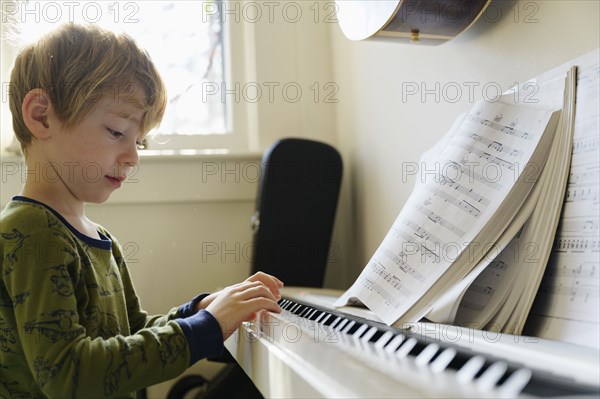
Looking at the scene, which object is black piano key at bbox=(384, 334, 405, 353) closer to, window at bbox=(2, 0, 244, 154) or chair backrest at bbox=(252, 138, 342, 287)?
chair backrest at bbox=(252, 138, 342, 287)

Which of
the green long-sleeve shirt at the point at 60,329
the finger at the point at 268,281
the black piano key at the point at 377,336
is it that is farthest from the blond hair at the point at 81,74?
the black piano key at the point at 377,336

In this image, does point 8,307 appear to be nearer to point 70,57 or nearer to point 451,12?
point 70,57

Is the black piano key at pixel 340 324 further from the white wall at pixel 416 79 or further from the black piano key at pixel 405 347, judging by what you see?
the white wall at pixel 416 79

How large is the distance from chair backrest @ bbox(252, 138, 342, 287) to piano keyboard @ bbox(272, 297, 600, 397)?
0.81m

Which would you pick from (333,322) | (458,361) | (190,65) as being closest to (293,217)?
(190,65)

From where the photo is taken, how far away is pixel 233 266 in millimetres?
1757

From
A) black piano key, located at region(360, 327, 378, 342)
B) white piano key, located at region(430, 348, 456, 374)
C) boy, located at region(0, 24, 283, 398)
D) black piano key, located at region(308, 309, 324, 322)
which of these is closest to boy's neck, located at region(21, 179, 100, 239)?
boy, located at region(0, 24, 283, 398)

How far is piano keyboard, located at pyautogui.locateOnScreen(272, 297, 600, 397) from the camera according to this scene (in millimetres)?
398

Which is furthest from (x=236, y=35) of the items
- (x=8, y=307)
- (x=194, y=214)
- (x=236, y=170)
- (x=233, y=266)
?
(x=8, y=307)

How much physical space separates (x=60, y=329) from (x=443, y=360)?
43cm

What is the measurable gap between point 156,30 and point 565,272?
1.52 m

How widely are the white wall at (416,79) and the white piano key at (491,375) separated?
43 centimetres

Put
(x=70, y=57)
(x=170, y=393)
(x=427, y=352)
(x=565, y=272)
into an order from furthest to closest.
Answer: (x=170, y=393), (x=70, y=57), (x=565, y=272), (x=427, y=352)

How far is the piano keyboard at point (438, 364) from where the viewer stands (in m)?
0.40
